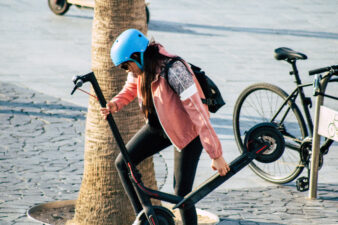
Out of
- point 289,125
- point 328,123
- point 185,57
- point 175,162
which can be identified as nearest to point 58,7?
point 185,57

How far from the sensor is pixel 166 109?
13.6ft

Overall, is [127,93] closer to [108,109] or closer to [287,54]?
[108,109]

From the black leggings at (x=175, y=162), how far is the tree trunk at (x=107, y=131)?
28.1 inches

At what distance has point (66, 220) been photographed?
5.51 metres

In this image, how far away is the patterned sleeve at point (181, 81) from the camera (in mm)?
3992

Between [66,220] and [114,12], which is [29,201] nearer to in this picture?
[66,220]

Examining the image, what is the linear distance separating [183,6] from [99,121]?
12.6m

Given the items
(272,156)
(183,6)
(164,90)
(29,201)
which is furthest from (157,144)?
(183,6)

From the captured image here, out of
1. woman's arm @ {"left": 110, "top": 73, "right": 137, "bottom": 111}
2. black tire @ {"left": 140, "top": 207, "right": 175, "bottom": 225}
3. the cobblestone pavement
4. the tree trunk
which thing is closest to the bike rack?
the cobblestone pavement

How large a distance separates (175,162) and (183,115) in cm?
39

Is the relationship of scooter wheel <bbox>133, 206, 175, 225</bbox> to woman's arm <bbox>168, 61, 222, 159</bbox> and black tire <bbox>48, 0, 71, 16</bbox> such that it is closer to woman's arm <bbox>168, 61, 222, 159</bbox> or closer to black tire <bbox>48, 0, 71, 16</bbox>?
woman's arm <bbox>168, 61, 222, 159</bbox>

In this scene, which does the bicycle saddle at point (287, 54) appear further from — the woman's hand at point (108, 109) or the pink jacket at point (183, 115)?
the woman's hand at point (108, 109)

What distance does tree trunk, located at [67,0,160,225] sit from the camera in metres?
5.07

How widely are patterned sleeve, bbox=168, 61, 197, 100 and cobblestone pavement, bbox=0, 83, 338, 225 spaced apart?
1.68 m
